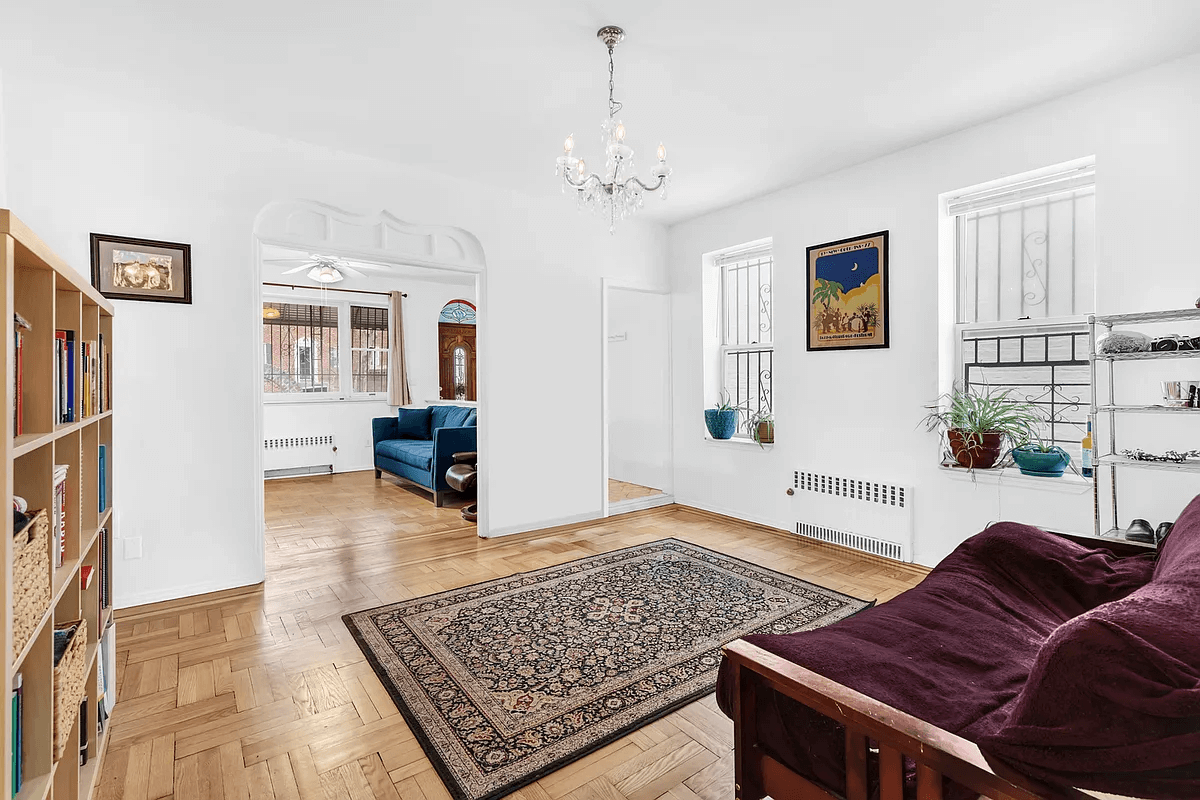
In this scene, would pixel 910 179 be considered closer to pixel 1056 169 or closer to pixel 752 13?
pixel 1056 169

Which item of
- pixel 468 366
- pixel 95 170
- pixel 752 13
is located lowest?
pixel 468 366

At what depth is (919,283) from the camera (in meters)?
3.75

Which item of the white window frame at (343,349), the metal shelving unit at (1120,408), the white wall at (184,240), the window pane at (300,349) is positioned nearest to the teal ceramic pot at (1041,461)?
the metal shelving unit at (1120,408)

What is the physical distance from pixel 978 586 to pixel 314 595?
3214 mm

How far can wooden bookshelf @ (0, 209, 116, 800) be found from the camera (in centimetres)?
95

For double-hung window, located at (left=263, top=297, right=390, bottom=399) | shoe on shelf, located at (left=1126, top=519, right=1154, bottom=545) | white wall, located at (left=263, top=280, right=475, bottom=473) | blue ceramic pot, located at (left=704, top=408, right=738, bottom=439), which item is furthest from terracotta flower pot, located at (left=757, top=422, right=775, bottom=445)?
double-hung window, located at (left=263, top=297, right=390, bottom=399)

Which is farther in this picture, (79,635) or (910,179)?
(910,179)

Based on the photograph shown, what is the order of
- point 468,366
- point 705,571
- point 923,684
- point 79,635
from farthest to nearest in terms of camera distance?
1. point 468,366
2. point 705,571
3. point 79,635
4. point 923,684

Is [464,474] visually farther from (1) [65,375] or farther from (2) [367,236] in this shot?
(1) [65,375]

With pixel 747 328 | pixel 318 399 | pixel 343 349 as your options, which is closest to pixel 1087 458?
pixel 747 328

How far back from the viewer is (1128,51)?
2680mm

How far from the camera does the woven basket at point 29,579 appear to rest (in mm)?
1006

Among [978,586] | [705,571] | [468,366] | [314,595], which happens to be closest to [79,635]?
[314,595]

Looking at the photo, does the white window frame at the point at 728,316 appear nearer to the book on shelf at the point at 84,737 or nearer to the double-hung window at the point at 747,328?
the double-hung window at the point at 747,328
